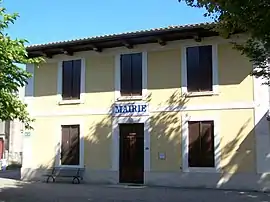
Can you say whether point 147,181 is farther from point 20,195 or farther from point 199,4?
point 199,4

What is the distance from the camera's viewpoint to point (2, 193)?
585 inches

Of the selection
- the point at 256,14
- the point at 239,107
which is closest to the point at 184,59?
the point at 239,107

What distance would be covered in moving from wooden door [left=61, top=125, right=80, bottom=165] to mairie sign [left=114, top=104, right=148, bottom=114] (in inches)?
85.4

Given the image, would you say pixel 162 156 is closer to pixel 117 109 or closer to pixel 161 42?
pixel 117 109

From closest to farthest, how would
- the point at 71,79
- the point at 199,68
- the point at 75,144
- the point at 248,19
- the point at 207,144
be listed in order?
the point at 248,19 < the point at 207,144 < the point at 199,68 < the point at 75,144 < the point at 71,79

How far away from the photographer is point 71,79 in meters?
19.9

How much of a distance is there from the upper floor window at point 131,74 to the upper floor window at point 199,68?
2168 mm

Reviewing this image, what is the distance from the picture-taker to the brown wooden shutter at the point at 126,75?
18.6 m

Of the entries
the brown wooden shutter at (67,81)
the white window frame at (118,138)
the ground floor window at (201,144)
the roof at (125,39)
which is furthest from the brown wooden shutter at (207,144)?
the brown wooden shutter at (67,81)

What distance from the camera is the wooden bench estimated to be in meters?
18.9

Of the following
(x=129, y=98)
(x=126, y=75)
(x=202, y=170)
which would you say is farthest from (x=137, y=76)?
(x=202, y=170)

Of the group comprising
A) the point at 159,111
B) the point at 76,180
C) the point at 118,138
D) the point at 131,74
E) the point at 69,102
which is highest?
the point at 131,74

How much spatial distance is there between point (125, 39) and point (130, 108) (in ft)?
9.52

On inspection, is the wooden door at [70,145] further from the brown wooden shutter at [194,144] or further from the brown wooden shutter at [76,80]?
the brown wooden shutter at [194,144]
